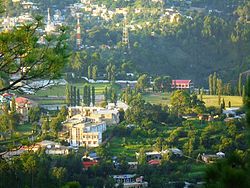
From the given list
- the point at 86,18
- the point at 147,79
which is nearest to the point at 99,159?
the point at 147,79

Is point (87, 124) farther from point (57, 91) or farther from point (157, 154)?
point (57, 91)

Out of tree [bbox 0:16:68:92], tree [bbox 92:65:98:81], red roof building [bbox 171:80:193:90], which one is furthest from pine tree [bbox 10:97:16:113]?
tree [bbox 0:16:68:92]

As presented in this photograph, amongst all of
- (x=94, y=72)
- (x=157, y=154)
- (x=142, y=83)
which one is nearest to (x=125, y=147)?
(x=157, y=154)

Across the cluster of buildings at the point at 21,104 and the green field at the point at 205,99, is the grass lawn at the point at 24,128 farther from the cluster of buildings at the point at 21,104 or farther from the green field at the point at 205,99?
the green field at the point at 205,99

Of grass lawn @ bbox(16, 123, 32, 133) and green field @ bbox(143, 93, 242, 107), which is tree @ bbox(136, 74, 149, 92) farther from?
grass lawn @ bbox(16, 123, 32, 133)

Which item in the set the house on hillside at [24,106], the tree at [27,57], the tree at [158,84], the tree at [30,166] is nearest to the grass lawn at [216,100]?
the tree at [158,84]

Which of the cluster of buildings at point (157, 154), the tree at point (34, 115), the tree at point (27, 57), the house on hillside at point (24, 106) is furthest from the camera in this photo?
the house on hillside at point (24, 106)

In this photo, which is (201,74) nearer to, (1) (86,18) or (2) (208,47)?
(2) (208,47)
